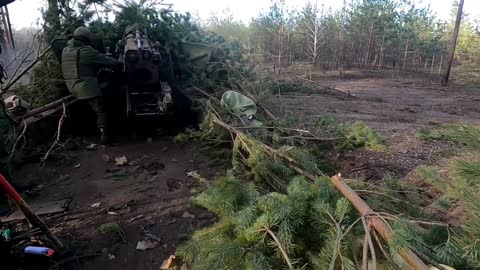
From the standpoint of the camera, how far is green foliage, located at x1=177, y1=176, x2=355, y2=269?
1.71 meters

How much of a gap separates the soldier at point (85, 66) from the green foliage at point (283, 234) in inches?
184

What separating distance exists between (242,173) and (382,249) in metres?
2.78

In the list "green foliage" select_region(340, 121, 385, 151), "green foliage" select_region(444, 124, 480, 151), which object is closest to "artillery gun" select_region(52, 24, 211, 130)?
"green foliage" select_region(340, 121, 385, 151)

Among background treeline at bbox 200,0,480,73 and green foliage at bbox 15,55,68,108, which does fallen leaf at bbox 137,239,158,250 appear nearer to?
green foliage at bbox 15,55,68,108

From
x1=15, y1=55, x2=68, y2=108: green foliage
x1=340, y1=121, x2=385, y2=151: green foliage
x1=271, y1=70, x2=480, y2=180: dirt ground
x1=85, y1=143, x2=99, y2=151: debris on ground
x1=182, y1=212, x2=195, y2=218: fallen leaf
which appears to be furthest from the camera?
x1=15, y1=55, x2=68, y2=108: green foliage

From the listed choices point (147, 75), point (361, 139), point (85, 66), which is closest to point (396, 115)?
point (361, 139)

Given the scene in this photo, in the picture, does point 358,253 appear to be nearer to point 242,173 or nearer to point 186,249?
point 186,249

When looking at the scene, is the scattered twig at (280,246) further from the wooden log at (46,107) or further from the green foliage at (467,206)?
the wooden log at (46,107)

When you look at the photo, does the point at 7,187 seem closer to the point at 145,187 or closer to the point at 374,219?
the point at 145,187

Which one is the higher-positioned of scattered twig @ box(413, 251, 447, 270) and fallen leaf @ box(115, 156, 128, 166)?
scattered twig @ box(413, 251, 447, 270)

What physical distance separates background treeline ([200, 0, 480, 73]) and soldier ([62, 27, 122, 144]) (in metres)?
18.0

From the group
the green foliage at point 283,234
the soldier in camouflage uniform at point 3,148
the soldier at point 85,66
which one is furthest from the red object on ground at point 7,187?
the soldier at point 85,66

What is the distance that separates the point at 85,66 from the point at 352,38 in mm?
21939

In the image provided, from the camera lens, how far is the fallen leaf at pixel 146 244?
3.26 m
